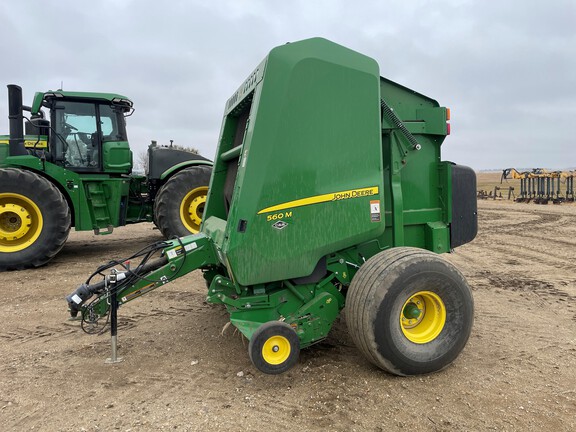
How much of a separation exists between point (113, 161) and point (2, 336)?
4.33m

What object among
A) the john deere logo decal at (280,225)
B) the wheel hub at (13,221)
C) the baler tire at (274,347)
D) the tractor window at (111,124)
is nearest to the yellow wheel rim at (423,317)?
the baler tire at (274,347)

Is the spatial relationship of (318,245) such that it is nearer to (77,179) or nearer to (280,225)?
(280,225)

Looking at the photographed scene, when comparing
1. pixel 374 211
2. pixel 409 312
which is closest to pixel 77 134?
pixel 374 211

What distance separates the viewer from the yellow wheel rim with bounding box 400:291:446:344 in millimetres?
3053

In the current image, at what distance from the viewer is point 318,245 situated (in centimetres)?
303

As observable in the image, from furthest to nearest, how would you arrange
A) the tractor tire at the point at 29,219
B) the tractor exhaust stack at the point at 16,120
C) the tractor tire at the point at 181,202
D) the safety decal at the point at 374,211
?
the tractor tire at the point at 181,202 → the tractor exhaust stack at the point at 16,120 → the tractor tire at the point at 29,219 → the safety decal at the point at 374,211

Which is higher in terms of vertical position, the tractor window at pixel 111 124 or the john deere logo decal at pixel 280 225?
the tractor window at pixel 111 124

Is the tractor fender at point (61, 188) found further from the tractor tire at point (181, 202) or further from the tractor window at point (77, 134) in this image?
the tractor tire at point (181, 202)

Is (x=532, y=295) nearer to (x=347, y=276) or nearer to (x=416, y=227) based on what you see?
(x=416, y=227)

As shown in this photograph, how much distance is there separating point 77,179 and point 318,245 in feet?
18.6

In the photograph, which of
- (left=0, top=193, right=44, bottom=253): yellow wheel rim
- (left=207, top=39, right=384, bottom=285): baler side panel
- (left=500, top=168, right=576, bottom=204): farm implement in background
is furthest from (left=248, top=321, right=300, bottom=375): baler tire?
(left=500, top=168, right=576, bottom=204): farm implement in background

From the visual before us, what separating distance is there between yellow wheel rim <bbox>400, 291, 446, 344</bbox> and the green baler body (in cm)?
56

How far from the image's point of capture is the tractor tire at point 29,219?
21.5 feet

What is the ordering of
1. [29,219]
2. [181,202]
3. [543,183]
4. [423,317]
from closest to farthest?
[423,317] → [29,219] → [181,202] → [543,183]
